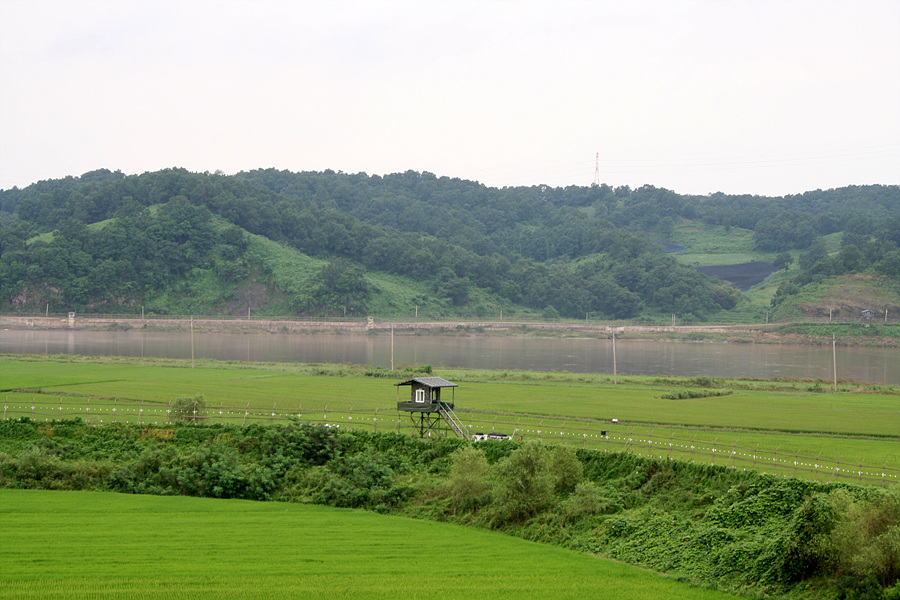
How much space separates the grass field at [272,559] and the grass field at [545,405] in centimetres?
→ 958

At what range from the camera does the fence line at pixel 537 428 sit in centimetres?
3081

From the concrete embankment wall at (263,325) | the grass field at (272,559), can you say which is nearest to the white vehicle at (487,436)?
the grass field at (272,559)

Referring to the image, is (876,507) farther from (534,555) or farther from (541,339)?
(541,339)

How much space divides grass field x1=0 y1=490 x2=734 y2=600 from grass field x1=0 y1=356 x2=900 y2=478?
958 centimetres

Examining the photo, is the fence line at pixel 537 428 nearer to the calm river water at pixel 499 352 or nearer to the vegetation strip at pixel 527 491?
the vegetation strip at pixel 527 491

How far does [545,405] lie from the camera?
52.4 metres

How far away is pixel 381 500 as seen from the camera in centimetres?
3331

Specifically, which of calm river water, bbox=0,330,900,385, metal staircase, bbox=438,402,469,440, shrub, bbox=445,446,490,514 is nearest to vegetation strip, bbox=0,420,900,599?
shrub, bbox=445,446,490,514

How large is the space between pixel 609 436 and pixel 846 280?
143806mm

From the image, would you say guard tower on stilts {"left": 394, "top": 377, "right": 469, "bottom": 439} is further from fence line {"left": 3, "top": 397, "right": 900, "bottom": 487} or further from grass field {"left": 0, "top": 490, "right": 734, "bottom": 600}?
grass field {"left": 0, "top": 490, "right": 734, "bottom": 600}

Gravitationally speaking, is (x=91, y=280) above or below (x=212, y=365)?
above

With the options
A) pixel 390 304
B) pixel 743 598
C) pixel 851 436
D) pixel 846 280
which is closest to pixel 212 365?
pixel 851 436

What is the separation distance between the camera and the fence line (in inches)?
1213

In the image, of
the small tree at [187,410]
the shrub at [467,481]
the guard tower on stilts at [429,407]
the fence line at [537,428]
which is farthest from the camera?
the small tree at [187,410]
